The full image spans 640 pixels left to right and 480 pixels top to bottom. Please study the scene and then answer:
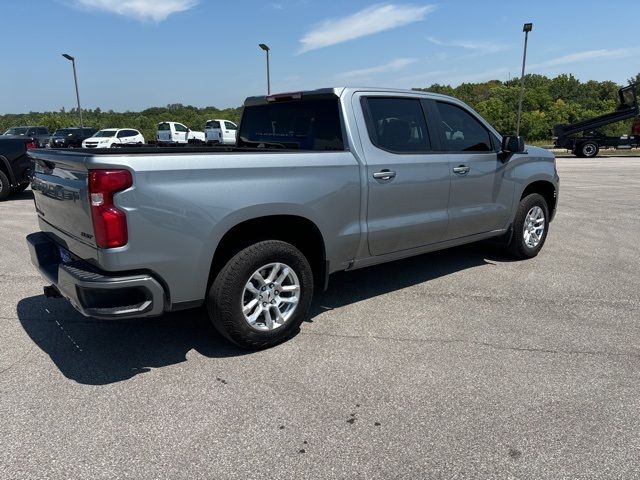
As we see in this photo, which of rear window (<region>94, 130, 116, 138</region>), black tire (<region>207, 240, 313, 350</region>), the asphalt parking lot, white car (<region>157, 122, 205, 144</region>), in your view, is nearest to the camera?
the asphalt parking lot

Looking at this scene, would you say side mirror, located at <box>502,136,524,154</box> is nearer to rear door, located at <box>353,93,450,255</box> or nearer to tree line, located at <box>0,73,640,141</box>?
rear door, located at <box>353,93,450,255</box>

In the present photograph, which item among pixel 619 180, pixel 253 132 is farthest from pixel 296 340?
pixel 619 180

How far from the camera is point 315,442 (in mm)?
2586

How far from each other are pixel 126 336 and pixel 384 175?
95.6 inches

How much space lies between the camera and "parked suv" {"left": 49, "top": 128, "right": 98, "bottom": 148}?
91.1 ft

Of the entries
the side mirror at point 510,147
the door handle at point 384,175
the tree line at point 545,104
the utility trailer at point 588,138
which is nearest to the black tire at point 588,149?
the utility trailer at point 588,138

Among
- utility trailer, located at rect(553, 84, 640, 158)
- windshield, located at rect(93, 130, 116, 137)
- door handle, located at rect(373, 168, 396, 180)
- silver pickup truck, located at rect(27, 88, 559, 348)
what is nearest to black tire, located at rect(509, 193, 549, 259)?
silver pickup truck, located at rect(27, 88, 559, 348)

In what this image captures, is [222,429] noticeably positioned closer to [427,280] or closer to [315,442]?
[315,442]

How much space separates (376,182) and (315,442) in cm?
215

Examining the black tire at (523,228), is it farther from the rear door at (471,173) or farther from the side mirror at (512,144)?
the side mirror at (512,144)

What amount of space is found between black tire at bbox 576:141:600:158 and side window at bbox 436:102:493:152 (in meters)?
23.5

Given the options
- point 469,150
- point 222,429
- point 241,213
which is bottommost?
point 222,429

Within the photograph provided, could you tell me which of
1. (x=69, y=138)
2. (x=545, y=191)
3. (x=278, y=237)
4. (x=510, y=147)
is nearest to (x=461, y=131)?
(x=510, y=147)

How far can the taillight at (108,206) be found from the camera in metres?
2.80
